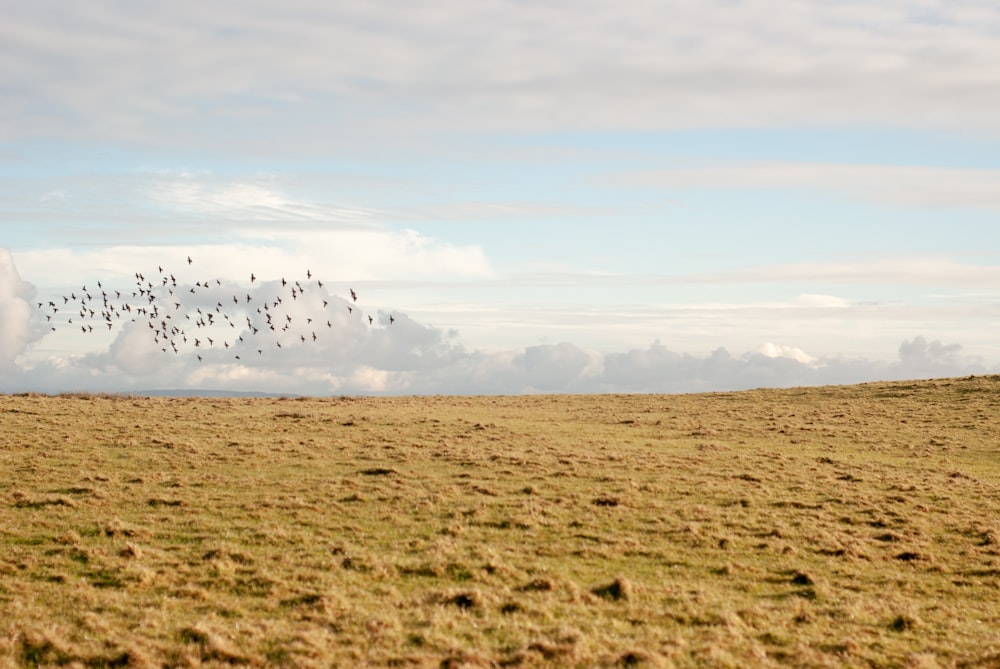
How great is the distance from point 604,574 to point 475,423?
3082 cm

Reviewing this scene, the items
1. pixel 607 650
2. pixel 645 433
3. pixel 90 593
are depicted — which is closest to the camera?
pixel 607 650

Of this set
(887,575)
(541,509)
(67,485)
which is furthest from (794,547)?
(67,485)

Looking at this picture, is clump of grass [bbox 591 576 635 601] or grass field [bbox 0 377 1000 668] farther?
clump of grass [bbox 591 576 635 601]

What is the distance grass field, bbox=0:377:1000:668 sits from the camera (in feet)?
50.7

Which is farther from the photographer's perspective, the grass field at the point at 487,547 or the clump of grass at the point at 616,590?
the clump of grass at the point at 616,590

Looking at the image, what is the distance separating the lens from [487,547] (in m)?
22.7

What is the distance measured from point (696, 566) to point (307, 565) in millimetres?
10286

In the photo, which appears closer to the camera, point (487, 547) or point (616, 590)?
point (616, 590)

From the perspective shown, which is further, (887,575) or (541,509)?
(541,509)

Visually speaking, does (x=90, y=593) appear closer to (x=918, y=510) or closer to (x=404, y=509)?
(x=404, y=509)

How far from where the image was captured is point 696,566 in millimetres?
22109

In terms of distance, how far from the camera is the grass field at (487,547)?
15.4 m

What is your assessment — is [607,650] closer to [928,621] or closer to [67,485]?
[928,621]

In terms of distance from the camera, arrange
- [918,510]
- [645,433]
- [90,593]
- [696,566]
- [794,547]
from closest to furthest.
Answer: [90,593]
[696,566]
[794,547]
[918,510]
[645,433]
